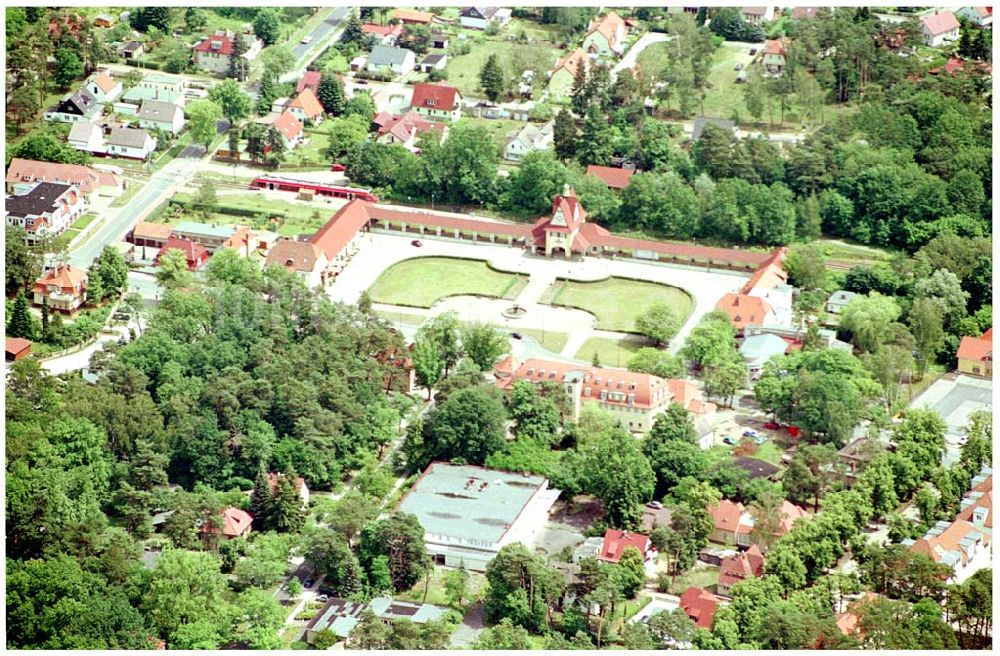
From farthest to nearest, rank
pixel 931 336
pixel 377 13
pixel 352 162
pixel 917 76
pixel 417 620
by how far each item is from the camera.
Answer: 1. pixel 377 13
2. pixel 917 76
3. pixel 352 162
4. pixel 931 336
5. pixel 417 620

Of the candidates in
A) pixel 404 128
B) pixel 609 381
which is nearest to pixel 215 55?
pixel 404 128

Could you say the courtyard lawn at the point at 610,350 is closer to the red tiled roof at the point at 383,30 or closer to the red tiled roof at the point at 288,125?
the red tiled roof at the point at 288,125

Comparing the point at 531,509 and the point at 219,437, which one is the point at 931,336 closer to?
the point at 531,509

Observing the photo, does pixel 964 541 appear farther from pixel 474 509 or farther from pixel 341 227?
pixel 341 227

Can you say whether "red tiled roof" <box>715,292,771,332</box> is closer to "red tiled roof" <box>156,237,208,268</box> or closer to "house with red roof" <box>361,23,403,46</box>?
"red tiled roof" <box>156,237,208,268</box>

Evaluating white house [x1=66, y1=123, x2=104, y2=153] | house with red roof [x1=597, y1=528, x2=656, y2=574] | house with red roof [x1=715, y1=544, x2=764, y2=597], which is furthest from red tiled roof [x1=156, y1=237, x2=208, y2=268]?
house with red roof [x1=715, y1=544, x2=764, y2=597]

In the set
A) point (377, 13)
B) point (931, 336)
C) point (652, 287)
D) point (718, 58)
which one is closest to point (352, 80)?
point (377, 13)

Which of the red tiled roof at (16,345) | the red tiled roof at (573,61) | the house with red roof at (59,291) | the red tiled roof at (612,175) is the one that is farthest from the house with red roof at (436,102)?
the red tiled roof at (16,345)
